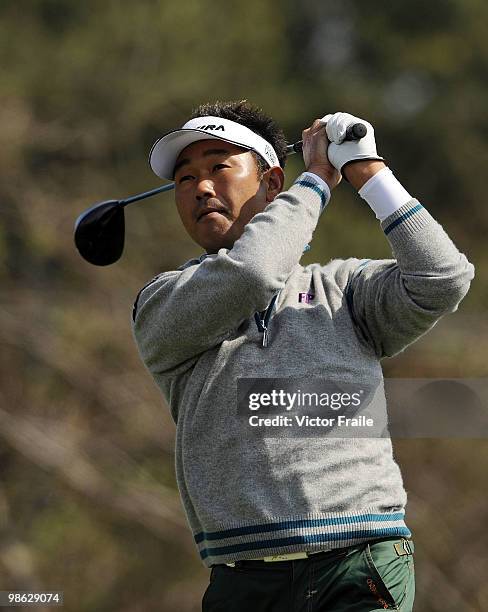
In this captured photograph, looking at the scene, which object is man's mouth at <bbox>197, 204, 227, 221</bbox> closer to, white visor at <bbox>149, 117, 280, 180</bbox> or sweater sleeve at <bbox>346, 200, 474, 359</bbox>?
white visor at <bbox>149, 117, 280, 180</bbox>

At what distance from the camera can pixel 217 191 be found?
9.47 feet

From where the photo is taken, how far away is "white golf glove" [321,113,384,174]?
105 inches

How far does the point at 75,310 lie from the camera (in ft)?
34.6

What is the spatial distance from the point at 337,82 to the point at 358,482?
35.8 ft

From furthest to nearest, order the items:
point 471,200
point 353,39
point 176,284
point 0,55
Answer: point 353,39 < point 471,200 < point 0,55 < point 176,284

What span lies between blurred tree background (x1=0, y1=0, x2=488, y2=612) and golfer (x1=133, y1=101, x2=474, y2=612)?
277 inches

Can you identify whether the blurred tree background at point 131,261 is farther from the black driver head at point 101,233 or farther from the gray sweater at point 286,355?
the gray sweater at point 286,355

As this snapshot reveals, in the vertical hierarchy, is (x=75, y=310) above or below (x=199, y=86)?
below

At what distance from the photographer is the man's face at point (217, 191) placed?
2.87 m

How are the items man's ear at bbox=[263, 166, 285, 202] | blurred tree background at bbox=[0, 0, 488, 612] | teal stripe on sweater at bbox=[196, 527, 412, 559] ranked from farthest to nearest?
blurred tree background at bbox=[0, 0, 488, 612]
man's ear at bbox=[263, 166, 285, 202]
teal stripe on sweater at bbox=[196, 527, 412, 559]

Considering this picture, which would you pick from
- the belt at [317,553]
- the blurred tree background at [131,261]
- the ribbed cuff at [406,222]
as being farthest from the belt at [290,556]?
the blurred tree background at [131,261]

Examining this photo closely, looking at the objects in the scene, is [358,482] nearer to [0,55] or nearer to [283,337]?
[283,337]

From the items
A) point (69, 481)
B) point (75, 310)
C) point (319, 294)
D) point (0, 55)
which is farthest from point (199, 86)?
point (319, 294)

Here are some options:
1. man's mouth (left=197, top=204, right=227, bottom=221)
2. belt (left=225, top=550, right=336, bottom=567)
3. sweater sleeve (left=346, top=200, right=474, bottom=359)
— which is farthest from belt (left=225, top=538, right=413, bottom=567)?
man's mouth (left=197, top=204, right=227, bottom=221)
